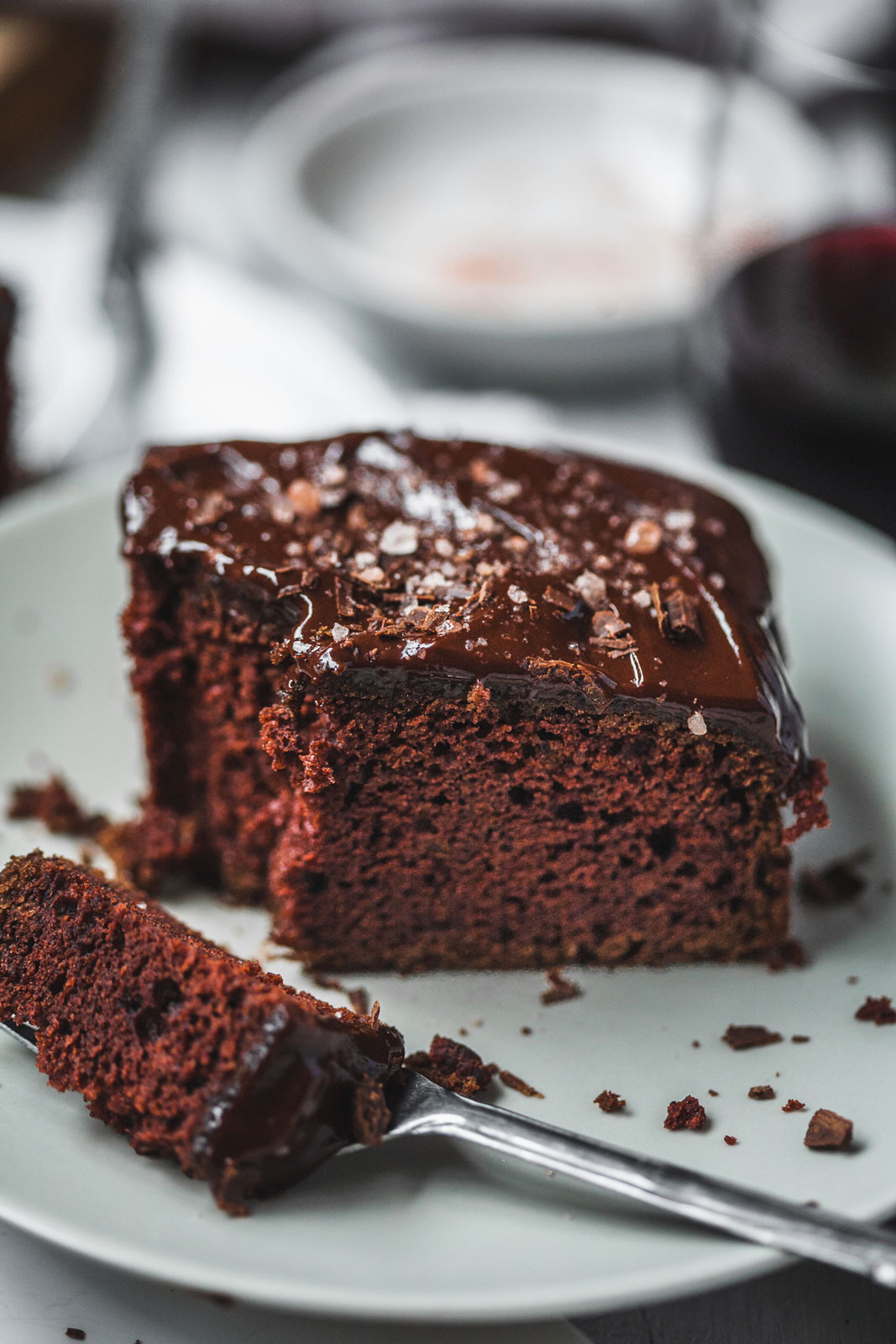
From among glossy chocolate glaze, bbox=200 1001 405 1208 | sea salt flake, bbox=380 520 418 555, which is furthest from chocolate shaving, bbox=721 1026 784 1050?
sea salt flake, bbox=380 520 418 555

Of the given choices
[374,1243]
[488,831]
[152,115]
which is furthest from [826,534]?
[152,115]

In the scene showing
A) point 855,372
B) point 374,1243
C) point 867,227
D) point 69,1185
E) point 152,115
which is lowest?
point 374,1243

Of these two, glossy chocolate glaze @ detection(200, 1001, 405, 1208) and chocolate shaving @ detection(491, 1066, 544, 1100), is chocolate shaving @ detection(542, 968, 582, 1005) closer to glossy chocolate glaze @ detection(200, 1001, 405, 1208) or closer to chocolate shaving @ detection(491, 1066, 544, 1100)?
chocolate shaving @ detection(491, 1066, 544, 1100)

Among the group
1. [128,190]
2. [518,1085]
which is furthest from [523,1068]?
[128,190]

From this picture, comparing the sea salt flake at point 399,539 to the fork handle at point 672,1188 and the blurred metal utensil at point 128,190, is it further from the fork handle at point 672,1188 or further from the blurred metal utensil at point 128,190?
the blurred metal utensil at point 128,190

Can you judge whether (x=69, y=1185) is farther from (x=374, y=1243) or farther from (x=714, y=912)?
(x=714, y=912)

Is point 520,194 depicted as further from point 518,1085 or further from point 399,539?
point 518,1085
